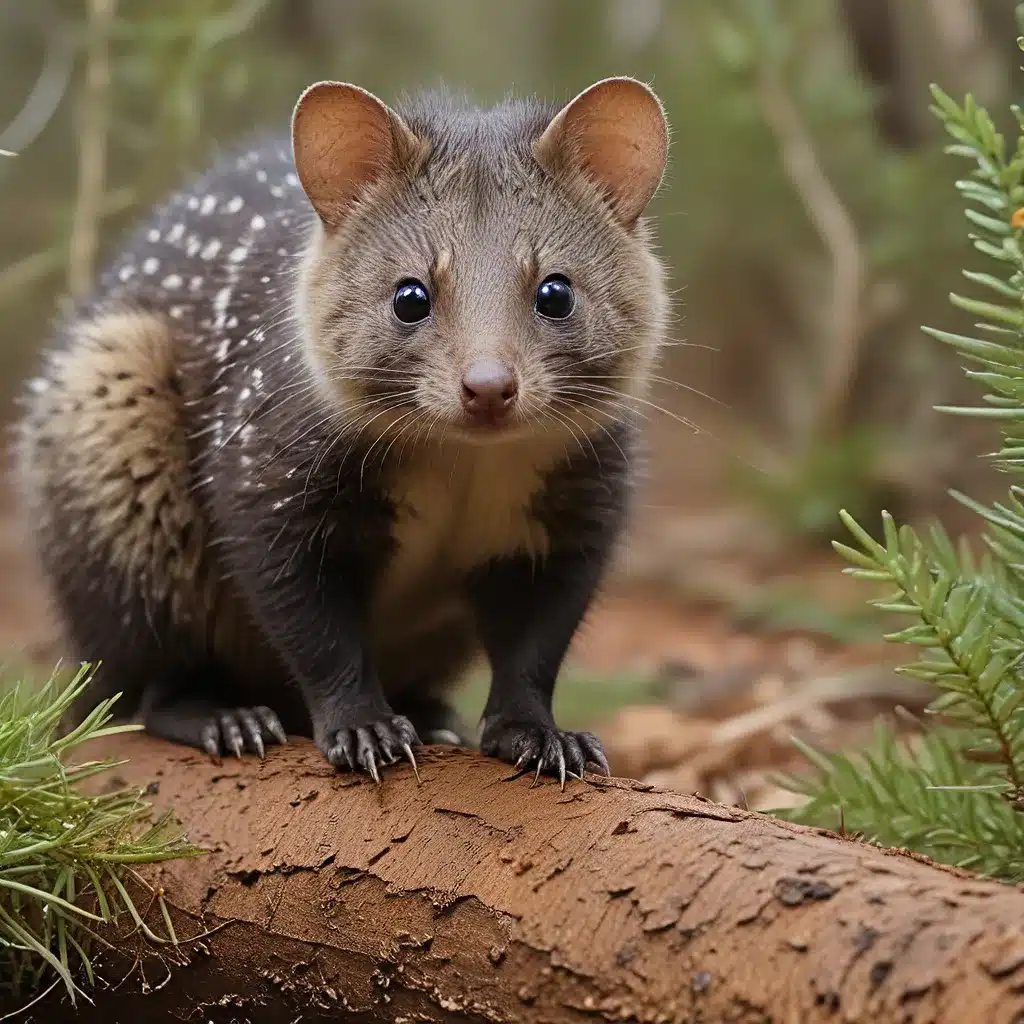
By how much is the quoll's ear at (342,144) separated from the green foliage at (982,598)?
131 centimetres

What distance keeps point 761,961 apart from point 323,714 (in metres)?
1.52

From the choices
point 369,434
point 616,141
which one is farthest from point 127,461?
point 616,141

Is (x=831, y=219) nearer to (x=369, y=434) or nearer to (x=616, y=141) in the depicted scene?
(x=616, y=141)

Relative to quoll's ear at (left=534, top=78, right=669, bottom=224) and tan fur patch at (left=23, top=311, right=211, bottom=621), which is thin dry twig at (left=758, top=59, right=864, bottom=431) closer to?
quoll's ear at (left=534, top=78, right=669, bottom=224)

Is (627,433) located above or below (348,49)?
below

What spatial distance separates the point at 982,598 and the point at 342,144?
71.1 inches

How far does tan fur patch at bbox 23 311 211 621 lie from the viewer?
4.08m

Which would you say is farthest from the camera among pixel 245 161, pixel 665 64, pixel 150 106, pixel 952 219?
pixel 665 64

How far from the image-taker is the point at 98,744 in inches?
149

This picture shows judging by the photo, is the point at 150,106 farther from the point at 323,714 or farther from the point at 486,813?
the point at 486,813

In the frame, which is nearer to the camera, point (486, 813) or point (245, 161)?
point (486, 813)

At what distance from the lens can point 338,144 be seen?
3.52 metres

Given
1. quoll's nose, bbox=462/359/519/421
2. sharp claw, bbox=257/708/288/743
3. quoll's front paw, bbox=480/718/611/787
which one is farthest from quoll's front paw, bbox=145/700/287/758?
quoll's nose, bbox=462/359/519/421

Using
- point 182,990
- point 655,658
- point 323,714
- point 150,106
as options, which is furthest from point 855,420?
point 182,990
